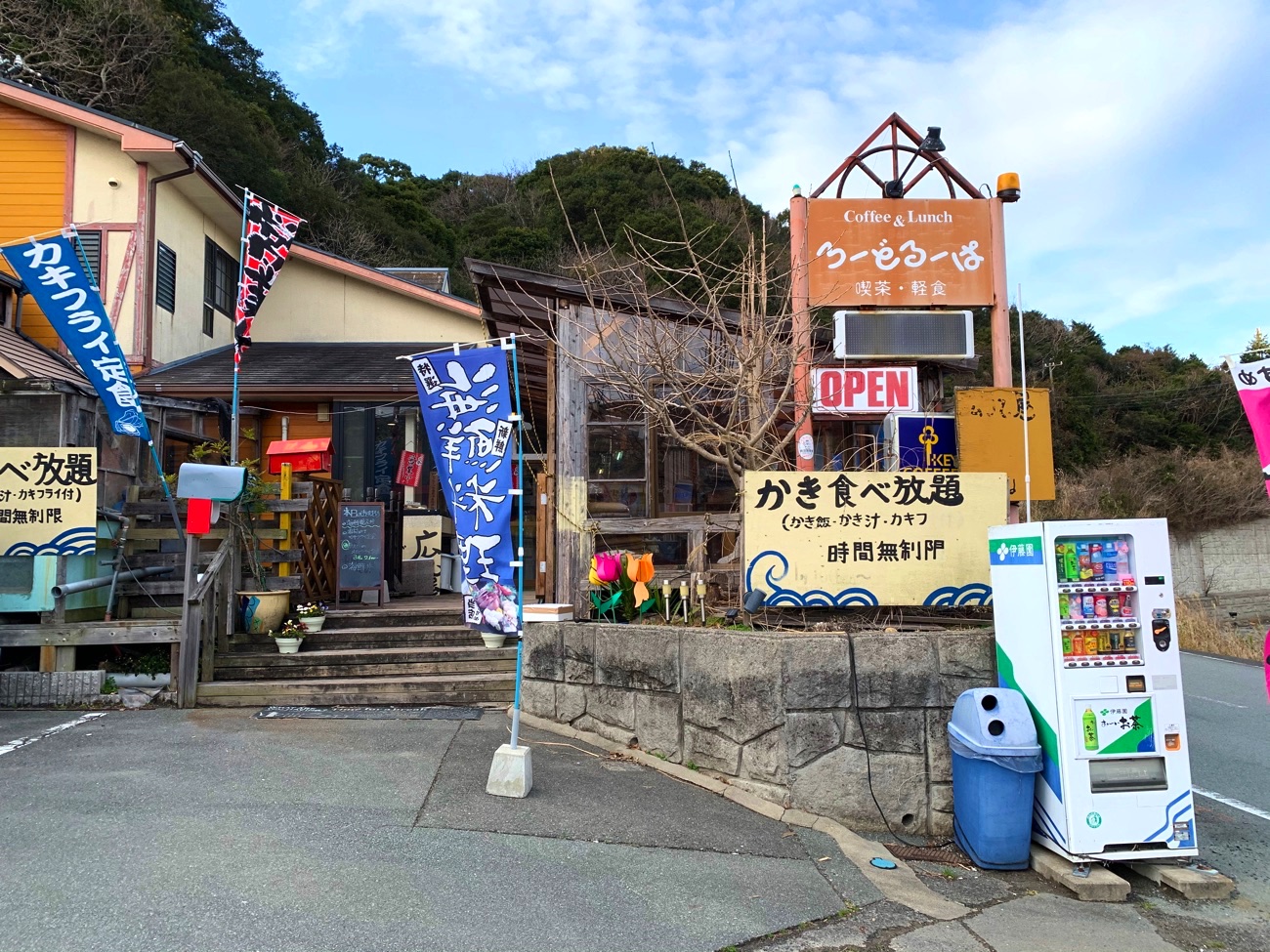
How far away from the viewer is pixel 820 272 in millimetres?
8828

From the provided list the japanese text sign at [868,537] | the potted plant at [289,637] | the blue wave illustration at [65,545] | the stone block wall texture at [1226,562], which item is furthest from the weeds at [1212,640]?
the blue wave illustration at [65,545]

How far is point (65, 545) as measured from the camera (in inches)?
319

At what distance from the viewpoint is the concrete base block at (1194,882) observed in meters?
4.89

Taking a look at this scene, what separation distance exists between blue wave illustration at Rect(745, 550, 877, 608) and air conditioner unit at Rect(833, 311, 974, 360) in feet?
10.7

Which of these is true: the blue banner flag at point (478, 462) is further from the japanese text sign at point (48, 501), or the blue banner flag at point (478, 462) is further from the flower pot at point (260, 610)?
the japanese text sign at point (48, 501)

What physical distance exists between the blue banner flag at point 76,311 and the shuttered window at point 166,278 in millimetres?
5862

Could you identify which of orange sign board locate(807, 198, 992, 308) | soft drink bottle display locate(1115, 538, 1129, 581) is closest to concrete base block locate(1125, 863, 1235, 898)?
soft drink bottle display locate(1115, 538, 1129, 581)

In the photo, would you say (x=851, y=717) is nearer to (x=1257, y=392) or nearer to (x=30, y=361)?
(x=1257, y=392)

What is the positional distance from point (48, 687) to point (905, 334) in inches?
361

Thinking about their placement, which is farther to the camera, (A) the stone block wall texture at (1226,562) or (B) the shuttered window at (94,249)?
(A) the stone block wall texture at (1226,562)

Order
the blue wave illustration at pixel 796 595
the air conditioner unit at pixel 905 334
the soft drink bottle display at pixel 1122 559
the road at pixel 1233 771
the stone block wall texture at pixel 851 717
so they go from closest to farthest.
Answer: the soft drink bottle display at pixel 1122 559, the road at pixel 1233 771, the stone block wall texture at pixel 851 717, the blue wave illustration at pixel 796 595, the air conditioner unit at pixel 905 334

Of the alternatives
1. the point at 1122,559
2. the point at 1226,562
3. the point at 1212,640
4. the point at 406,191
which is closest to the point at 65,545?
the point at 1122,559

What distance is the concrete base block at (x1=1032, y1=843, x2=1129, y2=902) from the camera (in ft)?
16.0

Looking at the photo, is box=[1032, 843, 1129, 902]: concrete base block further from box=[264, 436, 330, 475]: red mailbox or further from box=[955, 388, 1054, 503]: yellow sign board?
box=[264, 436, 330, 475]: red mailbox
